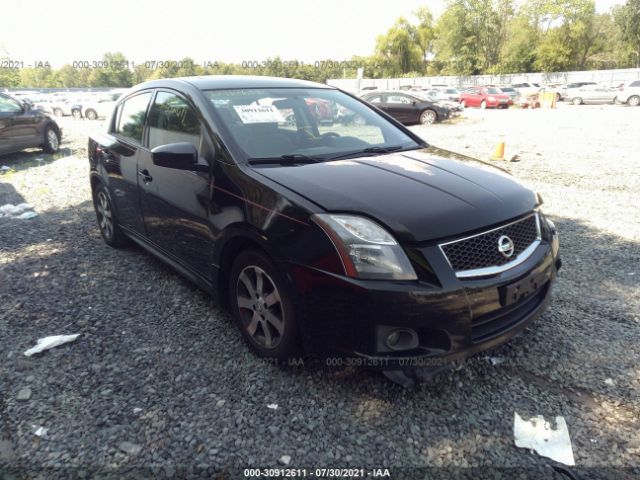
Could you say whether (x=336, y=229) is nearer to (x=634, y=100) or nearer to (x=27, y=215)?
(x=27, y=215)

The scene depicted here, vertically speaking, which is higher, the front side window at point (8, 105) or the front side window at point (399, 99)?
the front side window at point (8, 105)

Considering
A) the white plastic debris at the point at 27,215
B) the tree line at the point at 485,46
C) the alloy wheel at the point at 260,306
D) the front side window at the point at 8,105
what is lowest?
the white plastic debris at the point at 27,215

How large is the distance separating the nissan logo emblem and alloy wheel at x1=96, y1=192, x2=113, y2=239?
3.84 metres

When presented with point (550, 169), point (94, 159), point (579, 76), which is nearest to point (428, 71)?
point (579, 76)

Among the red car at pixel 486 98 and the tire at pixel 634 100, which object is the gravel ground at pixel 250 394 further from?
the red car at pixel 486 98

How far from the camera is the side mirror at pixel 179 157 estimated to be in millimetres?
3006

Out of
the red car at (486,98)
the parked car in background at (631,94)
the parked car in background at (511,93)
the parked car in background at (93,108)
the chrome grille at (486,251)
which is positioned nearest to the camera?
the chrome grille at (486,251)

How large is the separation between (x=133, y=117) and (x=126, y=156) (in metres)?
0.39

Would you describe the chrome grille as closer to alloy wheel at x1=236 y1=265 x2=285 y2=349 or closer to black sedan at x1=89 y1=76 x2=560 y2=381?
black sedan at x1=89 y1=76 x2=560 y2=381

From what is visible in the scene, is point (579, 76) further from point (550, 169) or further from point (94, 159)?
point (94, 159)

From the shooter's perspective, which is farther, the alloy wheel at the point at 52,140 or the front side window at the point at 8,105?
the alloy wheel at the point at 52,140

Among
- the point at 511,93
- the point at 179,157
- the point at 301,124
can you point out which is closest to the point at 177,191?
the point at 179,157

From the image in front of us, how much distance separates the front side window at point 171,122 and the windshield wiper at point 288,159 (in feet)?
1.72

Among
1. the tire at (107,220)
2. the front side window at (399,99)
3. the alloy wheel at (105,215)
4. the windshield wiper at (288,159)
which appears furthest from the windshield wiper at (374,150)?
the front side window at (399,99)
